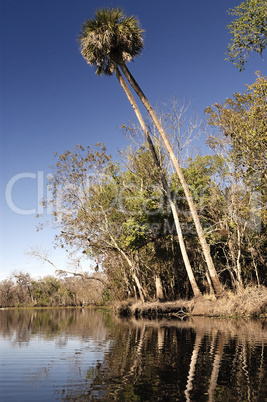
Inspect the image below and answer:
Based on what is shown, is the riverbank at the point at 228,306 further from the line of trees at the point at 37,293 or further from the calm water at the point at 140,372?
the line of trees at the point at 37,293

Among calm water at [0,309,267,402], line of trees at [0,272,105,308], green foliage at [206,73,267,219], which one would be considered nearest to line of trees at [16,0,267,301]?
green foliage at [206,73,267,219]

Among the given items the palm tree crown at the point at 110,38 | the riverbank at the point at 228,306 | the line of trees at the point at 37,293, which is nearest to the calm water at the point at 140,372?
the riverbank at the point at 228,306

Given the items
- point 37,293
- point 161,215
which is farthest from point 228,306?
point 37,293

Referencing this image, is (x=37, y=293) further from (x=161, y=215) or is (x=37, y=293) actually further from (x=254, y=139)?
(x=254, y=139)

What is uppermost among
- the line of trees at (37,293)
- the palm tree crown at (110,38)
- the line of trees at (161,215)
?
the palm tree crown at (110,38)

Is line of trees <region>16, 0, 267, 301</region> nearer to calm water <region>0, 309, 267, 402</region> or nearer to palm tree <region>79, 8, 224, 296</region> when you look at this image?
palm tree <region>79, 8, 224, 296</region>

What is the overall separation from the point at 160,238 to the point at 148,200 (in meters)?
Result: 4.27

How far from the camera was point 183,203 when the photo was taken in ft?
85.4

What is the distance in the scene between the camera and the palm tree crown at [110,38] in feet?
62.4

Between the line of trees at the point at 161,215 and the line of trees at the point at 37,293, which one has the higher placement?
the line of trees at the point at 161,215

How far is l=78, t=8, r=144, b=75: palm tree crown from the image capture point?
1902cm

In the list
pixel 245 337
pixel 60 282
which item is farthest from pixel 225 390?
pixel 60 282

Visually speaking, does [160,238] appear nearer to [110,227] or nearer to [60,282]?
[110,227]

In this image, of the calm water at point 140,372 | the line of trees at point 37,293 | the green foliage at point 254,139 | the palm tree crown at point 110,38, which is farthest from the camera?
the line of trees at point 37,293
